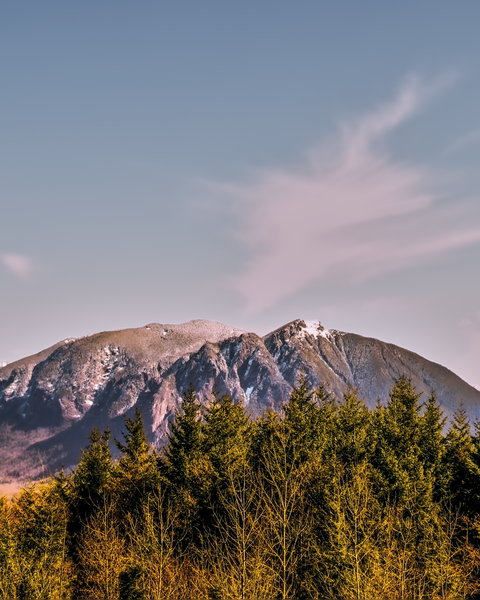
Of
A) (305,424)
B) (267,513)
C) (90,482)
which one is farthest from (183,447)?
(267,513)

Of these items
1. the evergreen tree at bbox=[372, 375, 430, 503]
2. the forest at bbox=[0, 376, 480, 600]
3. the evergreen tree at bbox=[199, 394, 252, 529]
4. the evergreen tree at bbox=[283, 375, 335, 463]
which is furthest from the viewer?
the evergreen tree at bbox=[283, 375, 335, 463]

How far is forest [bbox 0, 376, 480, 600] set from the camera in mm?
34562

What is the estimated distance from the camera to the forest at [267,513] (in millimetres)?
34562

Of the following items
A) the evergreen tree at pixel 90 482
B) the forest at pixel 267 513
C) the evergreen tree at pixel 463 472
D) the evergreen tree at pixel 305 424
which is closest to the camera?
the forest at pixel 267 513

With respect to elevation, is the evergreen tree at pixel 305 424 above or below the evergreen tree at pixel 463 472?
above

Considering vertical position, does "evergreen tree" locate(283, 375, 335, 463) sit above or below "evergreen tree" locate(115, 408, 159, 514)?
above

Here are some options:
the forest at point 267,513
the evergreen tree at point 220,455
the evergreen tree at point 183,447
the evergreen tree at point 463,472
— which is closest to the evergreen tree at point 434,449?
the forest at point 267,513

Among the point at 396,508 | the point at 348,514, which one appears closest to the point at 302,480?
the point at 348,514

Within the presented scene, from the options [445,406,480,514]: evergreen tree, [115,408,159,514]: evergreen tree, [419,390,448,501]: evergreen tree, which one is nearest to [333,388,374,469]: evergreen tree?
[419,390,448,501]: evergreen tree

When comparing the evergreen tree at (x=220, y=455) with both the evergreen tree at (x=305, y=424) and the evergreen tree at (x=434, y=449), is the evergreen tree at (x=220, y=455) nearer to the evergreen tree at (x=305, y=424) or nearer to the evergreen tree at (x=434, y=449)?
the evergreen tree at (x=305, y=424)

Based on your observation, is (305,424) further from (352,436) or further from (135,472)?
(135,472)

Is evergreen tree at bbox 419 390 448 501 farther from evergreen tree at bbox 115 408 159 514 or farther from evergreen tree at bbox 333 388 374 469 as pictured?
evergreen tree at bbox 115 408 159 514

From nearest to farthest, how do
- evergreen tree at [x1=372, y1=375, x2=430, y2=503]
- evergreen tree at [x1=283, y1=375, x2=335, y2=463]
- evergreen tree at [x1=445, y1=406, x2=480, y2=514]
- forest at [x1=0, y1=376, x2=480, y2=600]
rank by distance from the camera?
forest at [x1=0, y1=376, x2=480, y2=600] < evergreen tree at [x1=372, y1=375, x2=430, y2=503] < evergreen tree at [x1=445, y1=406, x2=480, y2=514] < evergreen tree at [x1=283, y1=375, x2=335, y2=463]

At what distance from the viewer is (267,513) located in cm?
4109
